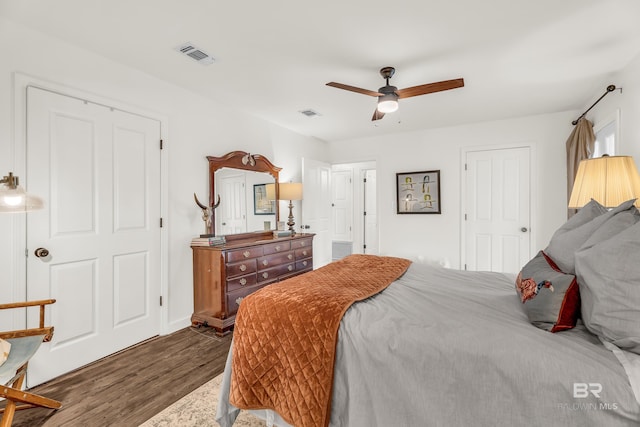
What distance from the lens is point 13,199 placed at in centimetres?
170

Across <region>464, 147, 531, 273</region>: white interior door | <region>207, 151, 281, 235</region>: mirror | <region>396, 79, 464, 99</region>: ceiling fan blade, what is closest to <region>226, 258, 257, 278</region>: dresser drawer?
<region>207, 151, 281, 235</region>: mirror

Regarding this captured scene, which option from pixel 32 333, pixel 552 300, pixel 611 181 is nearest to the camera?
pixel 552 300

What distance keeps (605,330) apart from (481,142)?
3.97 meters

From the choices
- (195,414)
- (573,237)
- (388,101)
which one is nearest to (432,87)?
(388,101)

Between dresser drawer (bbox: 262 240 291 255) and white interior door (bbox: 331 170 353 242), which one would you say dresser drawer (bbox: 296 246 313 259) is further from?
white interior door (bbox: 331 170 353 242)

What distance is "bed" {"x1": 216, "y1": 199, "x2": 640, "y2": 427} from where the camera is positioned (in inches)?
38.9

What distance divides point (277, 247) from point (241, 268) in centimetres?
63

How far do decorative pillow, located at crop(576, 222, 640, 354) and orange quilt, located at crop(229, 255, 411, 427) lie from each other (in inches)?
36.9

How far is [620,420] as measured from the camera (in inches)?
36.8

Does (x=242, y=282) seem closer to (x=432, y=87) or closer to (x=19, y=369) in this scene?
(x=19, y=369)

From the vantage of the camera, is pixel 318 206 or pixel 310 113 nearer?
pixel 310 113

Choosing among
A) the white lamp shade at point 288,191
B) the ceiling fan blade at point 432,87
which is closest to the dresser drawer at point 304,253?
the white lamp shade at point 288,191

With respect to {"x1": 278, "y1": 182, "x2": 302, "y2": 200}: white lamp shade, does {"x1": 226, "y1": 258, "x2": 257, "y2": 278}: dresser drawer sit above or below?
below

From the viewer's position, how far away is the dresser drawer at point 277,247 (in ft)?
11.6
